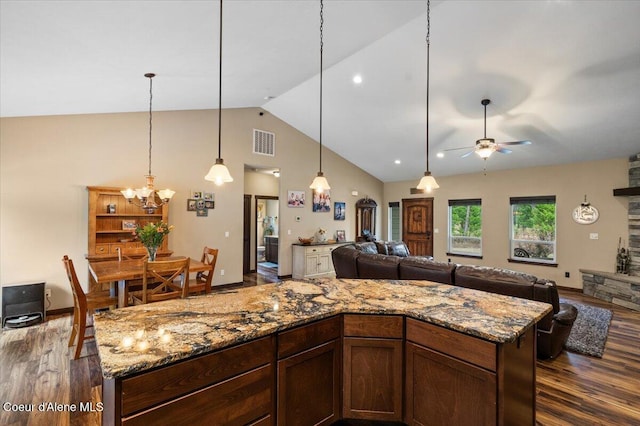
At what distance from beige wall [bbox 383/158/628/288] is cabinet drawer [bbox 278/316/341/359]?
6.66 m

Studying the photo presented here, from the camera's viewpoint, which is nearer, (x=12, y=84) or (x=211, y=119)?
(x=12, y=84)

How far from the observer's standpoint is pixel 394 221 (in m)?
9.67

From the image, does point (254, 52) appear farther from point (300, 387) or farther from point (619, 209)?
point (619, 209)

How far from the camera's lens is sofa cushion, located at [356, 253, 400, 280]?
163 inches

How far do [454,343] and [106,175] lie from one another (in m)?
5.50

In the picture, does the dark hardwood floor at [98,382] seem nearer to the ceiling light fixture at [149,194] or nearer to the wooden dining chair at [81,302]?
the wooden dining chair at [81,302]

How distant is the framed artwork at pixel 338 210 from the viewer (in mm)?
8352

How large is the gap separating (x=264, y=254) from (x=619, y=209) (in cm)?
890

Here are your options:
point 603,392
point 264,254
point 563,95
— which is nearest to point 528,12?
point 563,95

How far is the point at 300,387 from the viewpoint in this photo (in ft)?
5.79

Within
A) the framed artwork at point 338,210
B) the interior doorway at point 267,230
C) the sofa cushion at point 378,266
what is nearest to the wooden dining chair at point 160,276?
the sofa cushion at point 378,266

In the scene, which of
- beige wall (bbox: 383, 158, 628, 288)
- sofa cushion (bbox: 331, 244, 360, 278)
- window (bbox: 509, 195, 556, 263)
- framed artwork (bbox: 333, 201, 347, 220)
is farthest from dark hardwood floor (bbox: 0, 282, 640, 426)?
framed artwork (bbox: 333, 201, 347, 220)

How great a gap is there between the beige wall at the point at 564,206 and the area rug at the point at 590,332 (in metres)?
1.59

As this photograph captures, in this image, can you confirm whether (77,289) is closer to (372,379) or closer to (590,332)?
(372,379)
